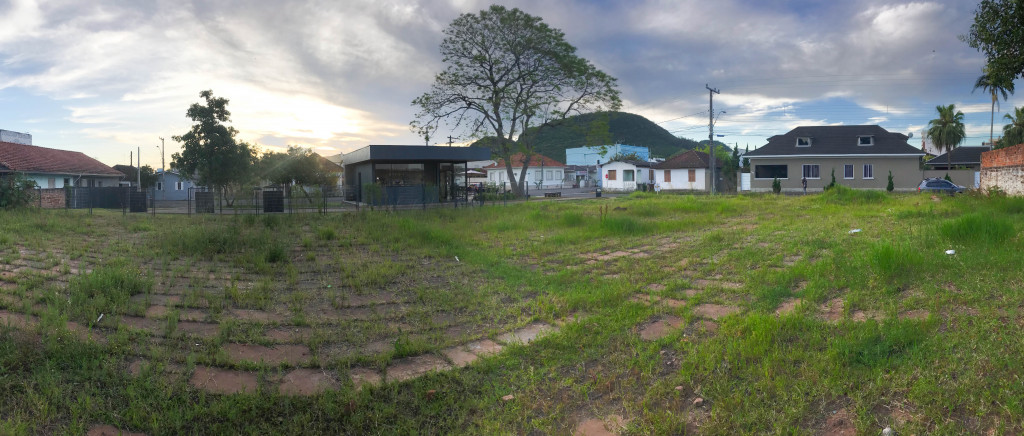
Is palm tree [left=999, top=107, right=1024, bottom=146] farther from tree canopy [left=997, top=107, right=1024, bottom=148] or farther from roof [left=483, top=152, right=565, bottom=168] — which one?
roof [left=483, top=152, right=565, bottom=168]

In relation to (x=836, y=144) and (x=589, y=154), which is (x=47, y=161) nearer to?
(x=836, y=144)

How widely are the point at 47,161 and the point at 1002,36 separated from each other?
136ft

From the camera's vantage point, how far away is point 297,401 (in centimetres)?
331

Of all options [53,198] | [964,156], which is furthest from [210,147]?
[964,156]

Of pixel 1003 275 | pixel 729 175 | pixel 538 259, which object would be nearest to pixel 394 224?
pixel 538 259

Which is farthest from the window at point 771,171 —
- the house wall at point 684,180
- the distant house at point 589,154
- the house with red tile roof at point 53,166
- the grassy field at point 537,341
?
the distant house at point 589,154

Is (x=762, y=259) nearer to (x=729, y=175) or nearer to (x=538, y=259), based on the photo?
(x=538, y=259)

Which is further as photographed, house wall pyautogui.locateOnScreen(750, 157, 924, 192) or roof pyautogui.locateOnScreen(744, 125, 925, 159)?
roof pyautogui.locateOnScreen(744, 125, 925, 159)

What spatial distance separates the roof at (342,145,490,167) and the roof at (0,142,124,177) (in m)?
17.1

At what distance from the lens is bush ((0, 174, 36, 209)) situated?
17.8 metres

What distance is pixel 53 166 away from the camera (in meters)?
31.4

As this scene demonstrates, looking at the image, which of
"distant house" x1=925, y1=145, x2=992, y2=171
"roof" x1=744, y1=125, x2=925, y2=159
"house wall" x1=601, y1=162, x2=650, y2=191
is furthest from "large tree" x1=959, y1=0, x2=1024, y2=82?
"distant house" x1=925, y1=145, x2=992, y2=171

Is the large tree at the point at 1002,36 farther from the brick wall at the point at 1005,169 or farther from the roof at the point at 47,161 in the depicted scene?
the roof at the point at 47,161

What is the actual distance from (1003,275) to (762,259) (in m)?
2.52
